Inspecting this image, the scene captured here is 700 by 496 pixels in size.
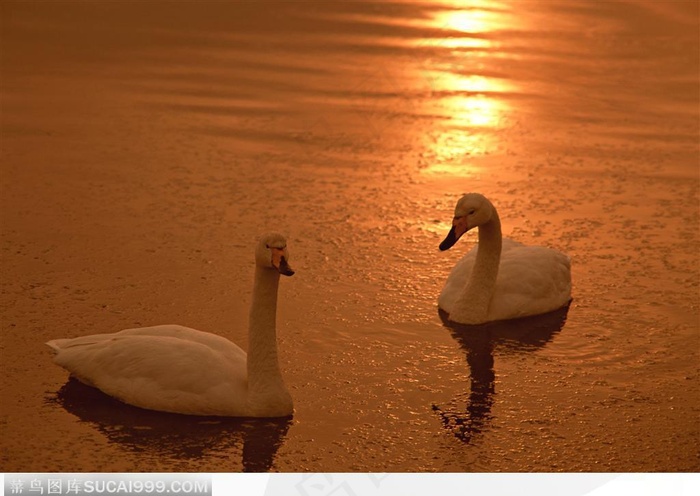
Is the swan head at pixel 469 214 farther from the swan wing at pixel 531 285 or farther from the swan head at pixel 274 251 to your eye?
the swan head at pixel 274 251

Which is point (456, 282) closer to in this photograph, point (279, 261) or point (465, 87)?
point (279, 261)

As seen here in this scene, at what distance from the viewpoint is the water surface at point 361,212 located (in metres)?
6.56

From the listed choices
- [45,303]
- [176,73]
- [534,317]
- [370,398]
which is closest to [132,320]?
[45,303]

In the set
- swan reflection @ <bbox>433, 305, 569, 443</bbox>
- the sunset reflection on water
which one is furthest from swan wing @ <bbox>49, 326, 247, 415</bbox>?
the sunset reflection on water

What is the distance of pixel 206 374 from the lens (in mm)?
6574

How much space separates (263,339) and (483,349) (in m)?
1.47

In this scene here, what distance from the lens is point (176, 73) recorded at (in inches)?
487

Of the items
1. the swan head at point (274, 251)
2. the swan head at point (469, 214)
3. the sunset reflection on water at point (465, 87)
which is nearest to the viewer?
the swan head at point (274, 251)

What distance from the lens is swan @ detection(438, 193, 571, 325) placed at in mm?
7906

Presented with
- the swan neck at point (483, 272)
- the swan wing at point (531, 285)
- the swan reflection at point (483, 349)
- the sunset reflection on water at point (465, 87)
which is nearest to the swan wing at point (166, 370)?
the swan reflection at point (483, 349)

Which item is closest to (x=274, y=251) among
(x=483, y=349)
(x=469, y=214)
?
(x=483, y=349)

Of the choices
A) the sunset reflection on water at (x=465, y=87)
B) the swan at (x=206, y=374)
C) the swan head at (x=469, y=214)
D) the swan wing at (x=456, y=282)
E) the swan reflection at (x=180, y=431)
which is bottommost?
the swan reflection at (x=180, y=431)

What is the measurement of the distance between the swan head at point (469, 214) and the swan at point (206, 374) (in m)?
1.55

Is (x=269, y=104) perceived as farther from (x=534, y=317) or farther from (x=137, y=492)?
(x=137, y=492)
